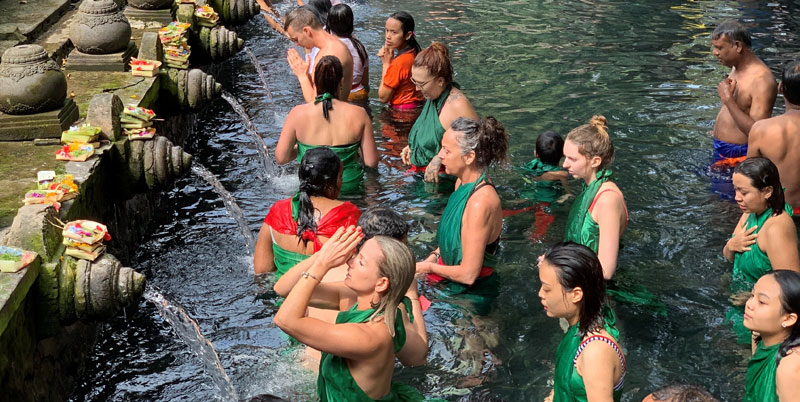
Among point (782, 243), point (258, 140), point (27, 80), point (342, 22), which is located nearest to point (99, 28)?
point (27, 80)

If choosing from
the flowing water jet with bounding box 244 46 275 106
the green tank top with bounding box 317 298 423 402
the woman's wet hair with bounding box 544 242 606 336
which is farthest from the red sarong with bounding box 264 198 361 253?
the flowing water jet with bounding box 244 46 275 106

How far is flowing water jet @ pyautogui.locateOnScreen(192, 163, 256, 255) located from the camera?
740 centimetres

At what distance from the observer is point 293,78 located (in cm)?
1202

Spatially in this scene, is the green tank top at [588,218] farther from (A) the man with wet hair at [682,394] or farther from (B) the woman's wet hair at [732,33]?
(B) the woman's wet hair at [732,33]

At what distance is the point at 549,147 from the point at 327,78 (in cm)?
225

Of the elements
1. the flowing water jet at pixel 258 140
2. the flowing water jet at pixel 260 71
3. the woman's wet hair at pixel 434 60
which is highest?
the woman's wet hair at pixel 434 60

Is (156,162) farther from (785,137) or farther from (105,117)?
(785,137)

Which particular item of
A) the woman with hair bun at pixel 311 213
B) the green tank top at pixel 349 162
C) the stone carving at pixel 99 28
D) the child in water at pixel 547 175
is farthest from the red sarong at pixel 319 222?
the stone carving at pixel 99 28

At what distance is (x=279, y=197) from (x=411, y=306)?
4.15 meters

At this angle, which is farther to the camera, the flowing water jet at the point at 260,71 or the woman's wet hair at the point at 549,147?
the flowing water jet at the point at 260,71

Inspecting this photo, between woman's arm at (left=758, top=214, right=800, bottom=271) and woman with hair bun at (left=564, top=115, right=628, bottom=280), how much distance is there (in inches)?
39.6

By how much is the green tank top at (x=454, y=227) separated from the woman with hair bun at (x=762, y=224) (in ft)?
5.55

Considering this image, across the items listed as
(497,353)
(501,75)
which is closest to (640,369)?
(497,353)

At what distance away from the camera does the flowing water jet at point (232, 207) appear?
24.3 feet
